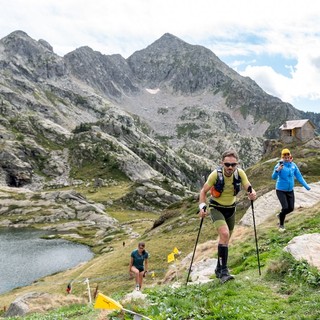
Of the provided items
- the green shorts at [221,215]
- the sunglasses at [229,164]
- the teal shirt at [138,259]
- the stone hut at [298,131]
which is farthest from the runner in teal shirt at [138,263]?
the stone hut at [298,131]

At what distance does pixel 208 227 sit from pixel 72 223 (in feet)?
381

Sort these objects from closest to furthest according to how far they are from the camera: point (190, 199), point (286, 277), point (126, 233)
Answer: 1. point (286, 277)
2. point (190, 199)
3. point (126, 233)

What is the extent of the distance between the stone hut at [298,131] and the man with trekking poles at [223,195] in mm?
93980

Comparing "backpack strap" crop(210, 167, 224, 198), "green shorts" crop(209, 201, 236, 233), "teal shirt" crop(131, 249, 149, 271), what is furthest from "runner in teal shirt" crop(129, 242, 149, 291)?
"backpack strap" crop(210, 167, 224, 198)

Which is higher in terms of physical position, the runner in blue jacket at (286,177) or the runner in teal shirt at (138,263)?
the runner in blue jacket at (286,177)

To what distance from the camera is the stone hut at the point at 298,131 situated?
10125 cm

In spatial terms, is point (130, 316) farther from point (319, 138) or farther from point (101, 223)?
point (101, 223)

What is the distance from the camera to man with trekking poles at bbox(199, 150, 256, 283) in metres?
13.8

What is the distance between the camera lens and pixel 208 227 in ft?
159

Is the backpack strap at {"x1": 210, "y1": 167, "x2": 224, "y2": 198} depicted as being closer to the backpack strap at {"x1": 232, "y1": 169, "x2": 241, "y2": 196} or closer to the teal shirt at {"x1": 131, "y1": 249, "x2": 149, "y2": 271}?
the backpack strap at {"x1": 232, "y1": 169, "x2": 241, "y2": 196}

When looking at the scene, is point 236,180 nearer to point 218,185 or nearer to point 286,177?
point 218,185

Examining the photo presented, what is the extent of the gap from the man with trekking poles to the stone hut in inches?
3700

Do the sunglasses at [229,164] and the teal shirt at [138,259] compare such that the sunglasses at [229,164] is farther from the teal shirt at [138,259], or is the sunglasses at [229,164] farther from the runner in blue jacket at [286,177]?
the teal shirt at [138,259]

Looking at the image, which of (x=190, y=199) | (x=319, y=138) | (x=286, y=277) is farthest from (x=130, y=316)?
(x=319, y=138)
